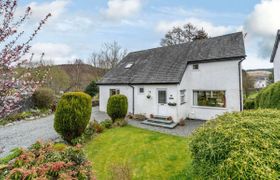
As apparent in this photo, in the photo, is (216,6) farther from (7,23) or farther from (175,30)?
(175,30)

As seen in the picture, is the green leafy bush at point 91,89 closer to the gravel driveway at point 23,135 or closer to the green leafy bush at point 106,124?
the gravel driveway at point 23,135

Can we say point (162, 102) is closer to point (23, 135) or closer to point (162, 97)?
point (162, 97)

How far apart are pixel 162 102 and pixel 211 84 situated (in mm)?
4289

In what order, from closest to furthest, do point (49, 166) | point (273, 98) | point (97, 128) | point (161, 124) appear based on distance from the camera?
point (49, 166) → point (273, 98) → point (97, 128) → point (161, 124)

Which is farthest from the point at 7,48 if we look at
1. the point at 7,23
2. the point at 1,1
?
the point at 1,1

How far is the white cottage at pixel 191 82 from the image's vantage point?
13617mm

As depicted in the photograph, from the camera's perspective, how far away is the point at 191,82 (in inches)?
606

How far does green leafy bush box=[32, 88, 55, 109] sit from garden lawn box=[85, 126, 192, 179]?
1105 centimetres

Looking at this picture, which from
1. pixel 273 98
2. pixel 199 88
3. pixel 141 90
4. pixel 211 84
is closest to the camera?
pixel 273 98

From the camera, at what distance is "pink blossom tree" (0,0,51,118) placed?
2971 mm

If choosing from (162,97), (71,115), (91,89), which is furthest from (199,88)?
(91,89)

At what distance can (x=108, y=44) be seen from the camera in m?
34.7

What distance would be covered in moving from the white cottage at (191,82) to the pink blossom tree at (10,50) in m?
11.5

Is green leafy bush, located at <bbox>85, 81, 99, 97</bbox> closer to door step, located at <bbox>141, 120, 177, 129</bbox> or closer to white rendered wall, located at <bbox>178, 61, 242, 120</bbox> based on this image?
door step, located at <bbox>141, 120, 177, 129</bbox>
